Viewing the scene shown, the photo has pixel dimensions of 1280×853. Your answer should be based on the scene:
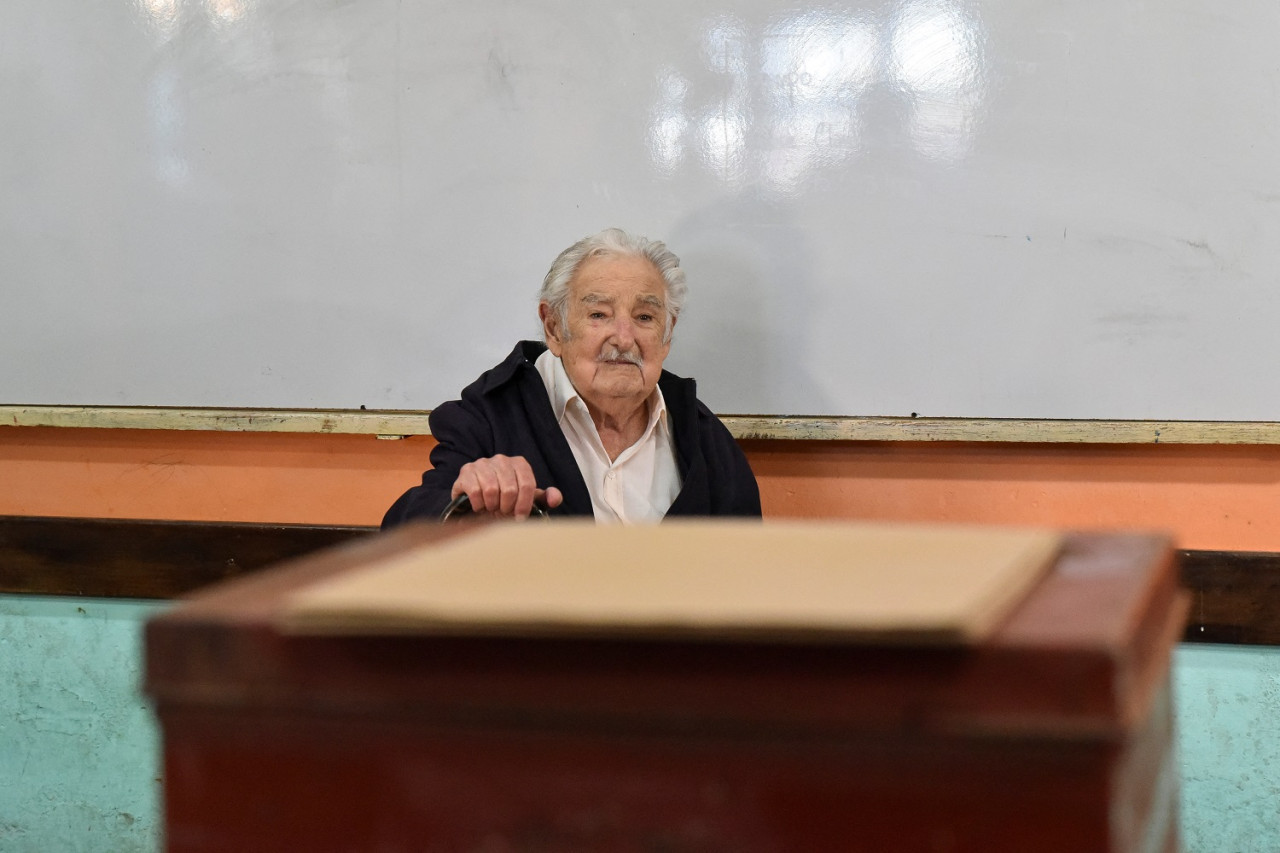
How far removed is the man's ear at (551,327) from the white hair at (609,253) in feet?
0.04

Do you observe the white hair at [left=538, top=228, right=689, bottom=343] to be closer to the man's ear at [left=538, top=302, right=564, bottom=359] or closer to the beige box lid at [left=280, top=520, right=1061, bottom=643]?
the man's ear at [left=538, top=302, right=564, bottom=359]

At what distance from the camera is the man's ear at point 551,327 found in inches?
67.4

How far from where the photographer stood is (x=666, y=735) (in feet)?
1.05

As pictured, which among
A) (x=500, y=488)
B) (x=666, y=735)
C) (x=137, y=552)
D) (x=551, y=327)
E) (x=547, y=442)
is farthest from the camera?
(x=137, y=552)

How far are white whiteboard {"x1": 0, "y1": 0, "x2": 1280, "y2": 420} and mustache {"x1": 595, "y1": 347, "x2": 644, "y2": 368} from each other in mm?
210

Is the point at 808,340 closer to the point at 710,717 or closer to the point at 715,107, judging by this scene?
the point at 715,107

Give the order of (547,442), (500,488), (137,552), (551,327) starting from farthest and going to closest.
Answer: (137,552), (551,327), (547,442), (500,488)

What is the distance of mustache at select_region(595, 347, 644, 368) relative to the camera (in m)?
1.62

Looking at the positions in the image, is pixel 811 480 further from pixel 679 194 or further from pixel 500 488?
pixel 500 488

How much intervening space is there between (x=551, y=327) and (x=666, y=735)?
4.72 ft

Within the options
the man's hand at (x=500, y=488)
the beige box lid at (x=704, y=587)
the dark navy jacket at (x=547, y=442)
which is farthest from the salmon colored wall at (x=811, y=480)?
the beige box lid at (x=704, y=587)

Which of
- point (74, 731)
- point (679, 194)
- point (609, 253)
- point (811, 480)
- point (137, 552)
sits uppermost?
point (679, 194)

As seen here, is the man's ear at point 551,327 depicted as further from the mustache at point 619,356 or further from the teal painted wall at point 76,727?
the teal painted wall at point 76,727

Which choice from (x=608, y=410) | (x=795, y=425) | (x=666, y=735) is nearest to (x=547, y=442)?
(x=608, y=410)
